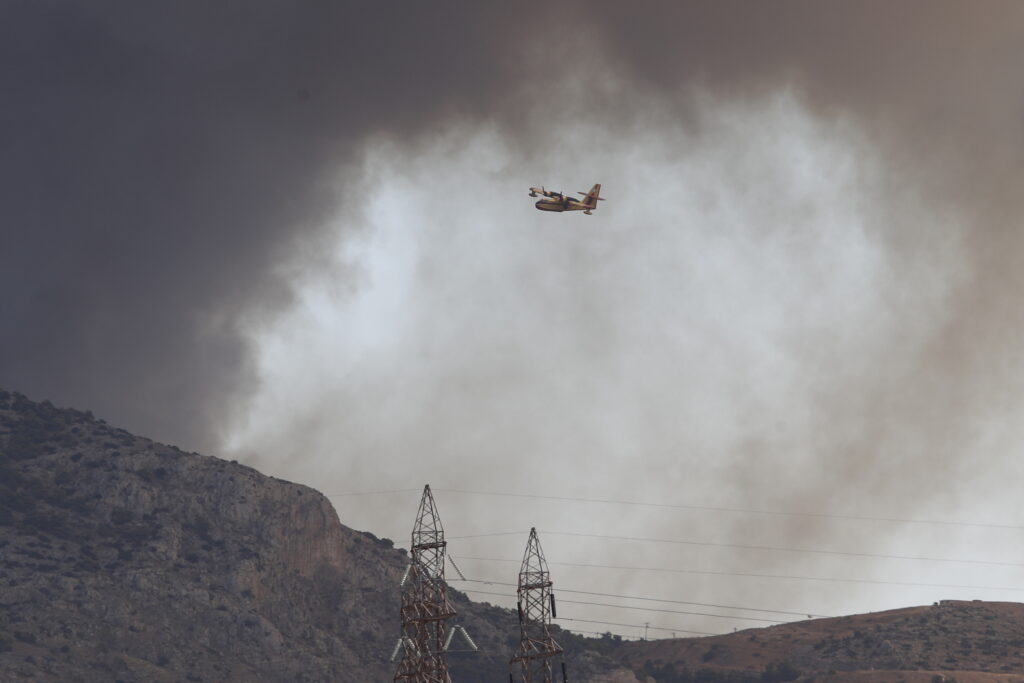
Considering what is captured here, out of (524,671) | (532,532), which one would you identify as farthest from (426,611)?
(532,532)

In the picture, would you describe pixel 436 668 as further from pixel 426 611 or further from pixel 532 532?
pixel 532 532

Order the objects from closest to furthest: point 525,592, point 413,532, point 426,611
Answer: point 426,611 < point 413,532 < point 525,592

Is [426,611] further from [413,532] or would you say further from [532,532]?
[532,532]

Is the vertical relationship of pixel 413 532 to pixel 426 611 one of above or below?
above

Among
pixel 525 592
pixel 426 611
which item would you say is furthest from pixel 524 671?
pixel 426 611

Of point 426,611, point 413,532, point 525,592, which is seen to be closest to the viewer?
point 426,611

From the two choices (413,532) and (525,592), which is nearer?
(413,532)

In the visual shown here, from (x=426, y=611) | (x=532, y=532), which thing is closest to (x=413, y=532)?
(x=426, y=611)

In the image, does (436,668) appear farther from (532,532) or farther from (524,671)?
(532,532)

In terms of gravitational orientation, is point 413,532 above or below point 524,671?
above

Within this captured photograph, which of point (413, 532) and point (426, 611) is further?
point (413, 532)
